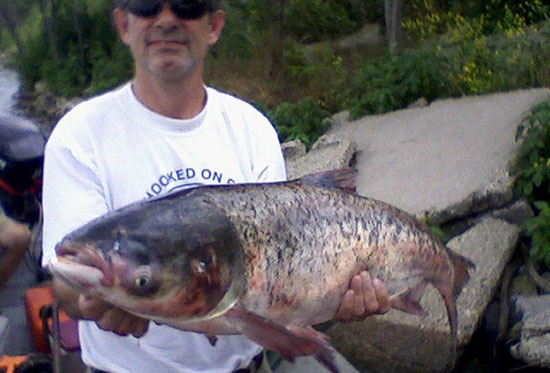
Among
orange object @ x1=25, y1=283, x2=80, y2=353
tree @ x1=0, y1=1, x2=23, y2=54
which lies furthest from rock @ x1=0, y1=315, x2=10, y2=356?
tree @ x1=0, y1=1, x2=23, y2=54

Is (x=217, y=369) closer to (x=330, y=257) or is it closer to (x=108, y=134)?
(x=330, y=257)

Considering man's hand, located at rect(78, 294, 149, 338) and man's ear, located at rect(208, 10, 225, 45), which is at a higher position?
man's ear, located at rect(208, 10, 225, 45)

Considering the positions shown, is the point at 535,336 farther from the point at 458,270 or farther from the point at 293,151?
the point at 293,151

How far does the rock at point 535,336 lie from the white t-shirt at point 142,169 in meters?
2.56

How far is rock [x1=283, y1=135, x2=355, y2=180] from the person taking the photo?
7.17 m

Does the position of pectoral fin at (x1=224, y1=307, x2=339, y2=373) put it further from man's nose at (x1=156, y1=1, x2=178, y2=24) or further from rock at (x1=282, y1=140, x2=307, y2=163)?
rock at (x1=282, y1=140, x2=307, y2=163)

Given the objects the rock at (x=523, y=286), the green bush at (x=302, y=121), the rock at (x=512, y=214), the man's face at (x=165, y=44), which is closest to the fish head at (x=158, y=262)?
the man's face at (x=165, y=44)

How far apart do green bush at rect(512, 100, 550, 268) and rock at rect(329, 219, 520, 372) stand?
1.75ft

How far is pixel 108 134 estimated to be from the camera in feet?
8.48

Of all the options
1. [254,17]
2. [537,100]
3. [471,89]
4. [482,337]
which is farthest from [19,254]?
[254,17]

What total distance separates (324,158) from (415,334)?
102 inches

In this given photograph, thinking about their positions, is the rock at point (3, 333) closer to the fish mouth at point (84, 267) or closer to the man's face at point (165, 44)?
the man's face at point (165, 44)

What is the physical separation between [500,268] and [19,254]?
300 cm

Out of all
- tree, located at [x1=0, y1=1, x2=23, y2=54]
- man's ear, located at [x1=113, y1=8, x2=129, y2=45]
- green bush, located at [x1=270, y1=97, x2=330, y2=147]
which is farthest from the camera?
tree, located at [x1=0, y1=1, x2=23, y2=54]
